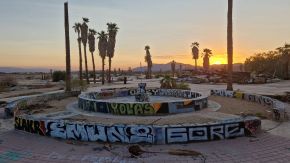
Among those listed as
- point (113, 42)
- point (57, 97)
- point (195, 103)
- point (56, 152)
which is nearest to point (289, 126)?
point (195, 103)

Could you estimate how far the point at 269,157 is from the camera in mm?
11570

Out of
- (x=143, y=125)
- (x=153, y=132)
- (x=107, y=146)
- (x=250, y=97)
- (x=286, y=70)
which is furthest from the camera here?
(x=286, y=70)

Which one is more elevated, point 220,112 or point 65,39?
point 65,39

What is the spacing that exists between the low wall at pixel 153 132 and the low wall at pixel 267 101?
4.39 metres

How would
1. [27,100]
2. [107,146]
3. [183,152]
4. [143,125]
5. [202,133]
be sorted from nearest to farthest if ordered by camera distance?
[183,152], [107,146], [143,125], [202,133], [27,100]

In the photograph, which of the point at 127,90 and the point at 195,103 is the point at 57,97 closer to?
the point at 127,90

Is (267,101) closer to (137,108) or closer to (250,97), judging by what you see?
(250,97)

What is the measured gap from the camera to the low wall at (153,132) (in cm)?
1366

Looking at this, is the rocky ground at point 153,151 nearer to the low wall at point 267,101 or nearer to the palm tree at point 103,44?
the low wall at point 267,101

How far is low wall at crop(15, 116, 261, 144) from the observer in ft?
44.8

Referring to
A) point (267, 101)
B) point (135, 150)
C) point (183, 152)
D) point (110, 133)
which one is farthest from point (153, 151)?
point (267, 101)

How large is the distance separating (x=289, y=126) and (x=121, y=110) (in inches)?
377

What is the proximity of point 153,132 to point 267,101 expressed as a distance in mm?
14384

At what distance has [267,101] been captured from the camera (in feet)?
82.2
